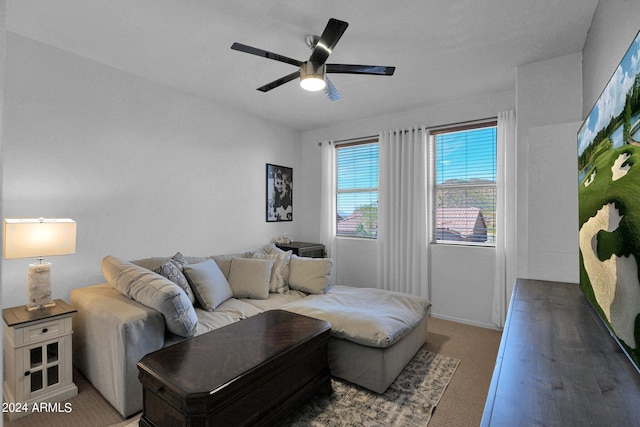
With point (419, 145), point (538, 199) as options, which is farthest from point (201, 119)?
point (538, 199)

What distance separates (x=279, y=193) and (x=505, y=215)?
2.93 m

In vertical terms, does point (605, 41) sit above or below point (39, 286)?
above

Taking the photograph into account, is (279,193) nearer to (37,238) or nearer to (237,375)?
(37,238)

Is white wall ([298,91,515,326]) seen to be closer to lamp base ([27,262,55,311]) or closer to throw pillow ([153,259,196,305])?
throw pillow ([153,259,196,305])

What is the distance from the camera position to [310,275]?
10.8 ft

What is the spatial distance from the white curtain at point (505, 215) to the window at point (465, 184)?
0.48 feet

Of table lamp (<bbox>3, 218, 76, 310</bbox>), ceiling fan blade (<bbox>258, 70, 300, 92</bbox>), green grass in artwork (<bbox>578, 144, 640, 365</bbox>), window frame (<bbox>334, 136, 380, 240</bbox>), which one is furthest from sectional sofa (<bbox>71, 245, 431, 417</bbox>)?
ceiling fan blade (<bbox>258, 70, 300, 92</bbox>)

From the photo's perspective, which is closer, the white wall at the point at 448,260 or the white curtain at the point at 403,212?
the white wall at the point at 448,260

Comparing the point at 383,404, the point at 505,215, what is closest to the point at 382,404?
the point at 383,404

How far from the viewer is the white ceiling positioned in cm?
199

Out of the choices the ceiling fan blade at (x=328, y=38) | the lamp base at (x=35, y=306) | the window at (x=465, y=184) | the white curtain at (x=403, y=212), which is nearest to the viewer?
the ceiling fan blade at (x=328, y=38)

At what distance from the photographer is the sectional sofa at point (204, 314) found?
1.97 meters

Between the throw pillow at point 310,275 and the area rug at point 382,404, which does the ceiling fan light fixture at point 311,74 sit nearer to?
the throw pillow at point 310,275

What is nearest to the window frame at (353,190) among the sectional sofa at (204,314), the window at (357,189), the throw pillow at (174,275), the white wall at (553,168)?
the window at (357,189)
